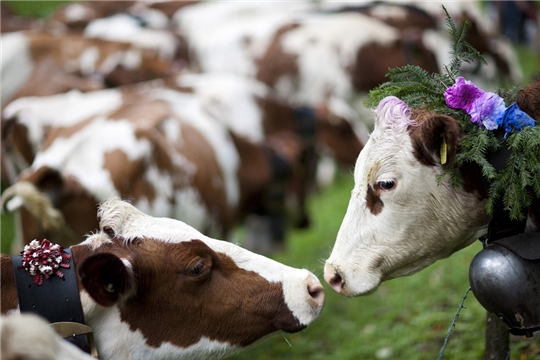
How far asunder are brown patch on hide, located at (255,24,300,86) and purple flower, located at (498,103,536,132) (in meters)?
6.99

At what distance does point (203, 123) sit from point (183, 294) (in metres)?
3.46

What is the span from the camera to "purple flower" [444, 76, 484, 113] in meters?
3.00

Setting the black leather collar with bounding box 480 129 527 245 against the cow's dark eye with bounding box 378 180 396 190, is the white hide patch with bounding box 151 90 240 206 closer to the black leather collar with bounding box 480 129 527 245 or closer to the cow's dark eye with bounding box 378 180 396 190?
the cow's dark eye with bounding box 378 180 396 190

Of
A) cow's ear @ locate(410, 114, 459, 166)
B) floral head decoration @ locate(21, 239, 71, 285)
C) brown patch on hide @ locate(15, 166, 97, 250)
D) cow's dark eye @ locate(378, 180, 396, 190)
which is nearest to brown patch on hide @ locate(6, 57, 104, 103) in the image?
brown patch on hide @ locate(15, 166, 97, 250)

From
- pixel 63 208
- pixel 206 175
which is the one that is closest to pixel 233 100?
pixel 206 175

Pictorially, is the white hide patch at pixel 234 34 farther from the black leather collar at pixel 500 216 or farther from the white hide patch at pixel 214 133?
the black leather collar at pixel 500 216

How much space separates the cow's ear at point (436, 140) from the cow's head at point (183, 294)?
0.70 m

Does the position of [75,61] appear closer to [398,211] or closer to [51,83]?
[51,83]

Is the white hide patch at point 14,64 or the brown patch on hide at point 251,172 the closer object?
the brown patch on hide at point 251,172

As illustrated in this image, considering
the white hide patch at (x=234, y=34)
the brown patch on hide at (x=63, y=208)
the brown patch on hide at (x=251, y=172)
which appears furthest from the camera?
the white hide patch at (x=234, y=34)

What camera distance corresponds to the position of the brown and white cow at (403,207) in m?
3.03

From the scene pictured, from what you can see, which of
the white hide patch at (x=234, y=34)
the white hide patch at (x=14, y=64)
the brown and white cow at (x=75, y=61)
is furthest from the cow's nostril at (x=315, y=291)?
the white hide patch at (x=234, y=34)

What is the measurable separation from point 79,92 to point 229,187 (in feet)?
6.84

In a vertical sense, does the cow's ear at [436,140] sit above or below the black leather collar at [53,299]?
above
